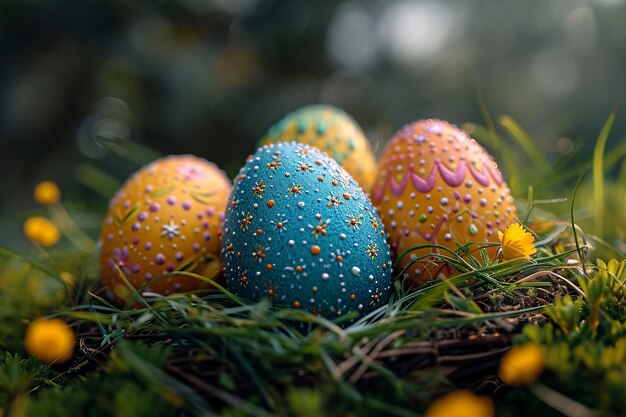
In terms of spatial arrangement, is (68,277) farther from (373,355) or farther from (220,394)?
(373,355)

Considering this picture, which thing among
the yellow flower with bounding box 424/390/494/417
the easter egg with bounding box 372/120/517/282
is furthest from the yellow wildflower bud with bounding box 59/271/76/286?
the yellow flower with bounding box 424/390/494/417

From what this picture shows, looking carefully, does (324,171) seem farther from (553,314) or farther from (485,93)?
(485,93)

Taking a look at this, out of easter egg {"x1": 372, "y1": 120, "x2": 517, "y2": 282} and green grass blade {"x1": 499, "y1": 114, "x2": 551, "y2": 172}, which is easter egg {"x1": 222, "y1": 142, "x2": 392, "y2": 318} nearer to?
easter egg {"x1": 372, "y1": 120, "x2": 517, "y2": 282}

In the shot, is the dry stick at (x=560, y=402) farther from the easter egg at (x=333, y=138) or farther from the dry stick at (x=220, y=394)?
the easter egg at (x=333, y=138)

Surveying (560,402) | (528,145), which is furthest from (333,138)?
(560,402)

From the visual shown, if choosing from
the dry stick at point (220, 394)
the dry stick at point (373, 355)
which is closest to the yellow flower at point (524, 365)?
the dry stick at point (373, 355)

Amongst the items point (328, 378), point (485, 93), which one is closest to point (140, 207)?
point (328, 378)
